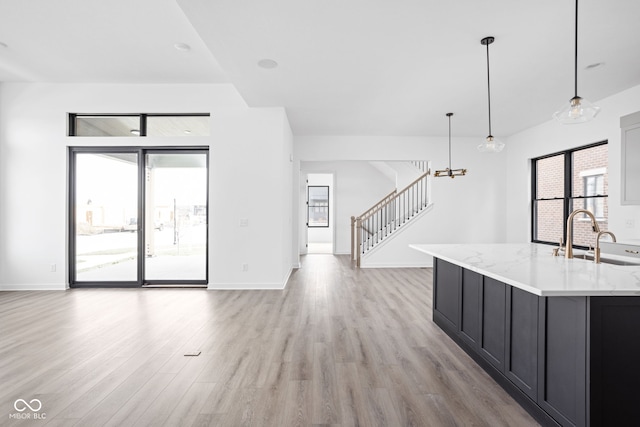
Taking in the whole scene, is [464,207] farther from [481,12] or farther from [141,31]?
[141,31]

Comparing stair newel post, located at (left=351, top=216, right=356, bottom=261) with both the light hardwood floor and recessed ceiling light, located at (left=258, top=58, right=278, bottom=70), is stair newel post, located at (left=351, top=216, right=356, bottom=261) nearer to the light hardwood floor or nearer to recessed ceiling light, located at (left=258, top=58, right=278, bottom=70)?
the light hardwood floor

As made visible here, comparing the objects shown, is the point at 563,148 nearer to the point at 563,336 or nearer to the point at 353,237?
the point at 353,237

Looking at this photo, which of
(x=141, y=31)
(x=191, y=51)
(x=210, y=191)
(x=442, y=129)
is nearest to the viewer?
(x=141, y=31)

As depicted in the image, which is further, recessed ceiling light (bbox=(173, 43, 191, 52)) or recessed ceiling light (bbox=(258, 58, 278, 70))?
recessed ceiling light (bbox=(173, 43, 191, 52))

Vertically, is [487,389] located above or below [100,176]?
below

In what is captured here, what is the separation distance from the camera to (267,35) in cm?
289

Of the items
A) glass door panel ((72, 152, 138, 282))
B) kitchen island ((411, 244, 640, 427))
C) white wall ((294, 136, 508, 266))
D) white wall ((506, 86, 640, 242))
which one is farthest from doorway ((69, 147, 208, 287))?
white wall ((506, 86, 640, 242))

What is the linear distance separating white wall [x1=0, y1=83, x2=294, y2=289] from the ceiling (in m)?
0.33

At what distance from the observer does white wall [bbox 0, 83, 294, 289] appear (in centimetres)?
502

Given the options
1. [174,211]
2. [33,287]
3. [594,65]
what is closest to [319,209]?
[174,211]

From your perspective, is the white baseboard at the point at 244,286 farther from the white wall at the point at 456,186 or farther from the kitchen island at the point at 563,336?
the kitchen island at the point at 563,336

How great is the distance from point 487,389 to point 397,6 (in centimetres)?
299

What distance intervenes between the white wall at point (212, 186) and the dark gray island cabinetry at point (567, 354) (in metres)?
3.48

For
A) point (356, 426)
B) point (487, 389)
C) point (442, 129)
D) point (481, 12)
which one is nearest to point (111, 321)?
point (356, 426)
